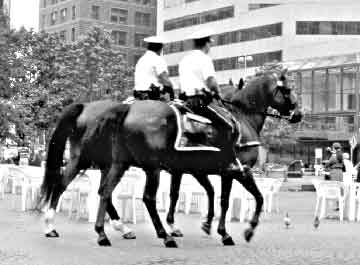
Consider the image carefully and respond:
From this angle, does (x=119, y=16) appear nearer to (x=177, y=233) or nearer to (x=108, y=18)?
(x=108, y=18)

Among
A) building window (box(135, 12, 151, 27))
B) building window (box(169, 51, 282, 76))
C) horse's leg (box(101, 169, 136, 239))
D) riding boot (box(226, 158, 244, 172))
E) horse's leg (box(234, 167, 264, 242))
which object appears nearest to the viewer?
riding boot (box(226, 158, 244, 172))

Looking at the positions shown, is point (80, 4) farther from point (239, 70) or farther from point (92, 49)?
point (92, 49)

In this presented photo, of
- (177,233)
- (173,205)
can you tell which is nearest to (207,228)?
(177,233)

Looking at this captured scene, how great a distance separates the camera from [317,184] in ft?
64.1

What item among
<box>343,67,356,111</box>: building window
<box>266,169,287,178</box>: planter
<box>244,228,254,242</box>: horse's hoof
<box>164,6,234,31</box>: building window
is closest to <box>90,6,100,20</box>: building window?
<box>164,6,234,31</box>: building window

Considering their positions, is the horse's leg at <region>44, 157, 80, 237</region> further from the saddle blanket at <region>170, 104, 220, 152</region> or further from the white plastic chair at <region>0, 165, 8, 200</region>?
the white plastic chair at <region>0, 165, 8, 200</region>

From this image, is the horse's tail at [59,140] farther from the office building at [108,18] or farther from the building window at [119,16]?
the building window at [119,16]

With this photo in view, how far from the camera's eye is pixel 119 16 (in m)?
132

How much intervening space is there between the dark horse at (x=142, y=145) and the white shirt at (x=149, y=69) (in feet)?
2.16

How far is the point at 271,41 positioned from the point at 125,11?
4144 centimetres

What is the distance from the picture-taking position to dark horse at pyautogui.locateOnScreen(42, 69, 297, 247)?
1194cm

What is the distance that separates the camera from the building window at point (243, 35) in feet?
320

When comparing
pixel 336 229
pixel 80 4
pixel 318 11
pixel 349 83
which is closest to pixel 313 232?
pixel 336 229

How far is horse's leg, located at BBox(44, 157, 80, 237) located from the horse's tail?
134 millimetres
